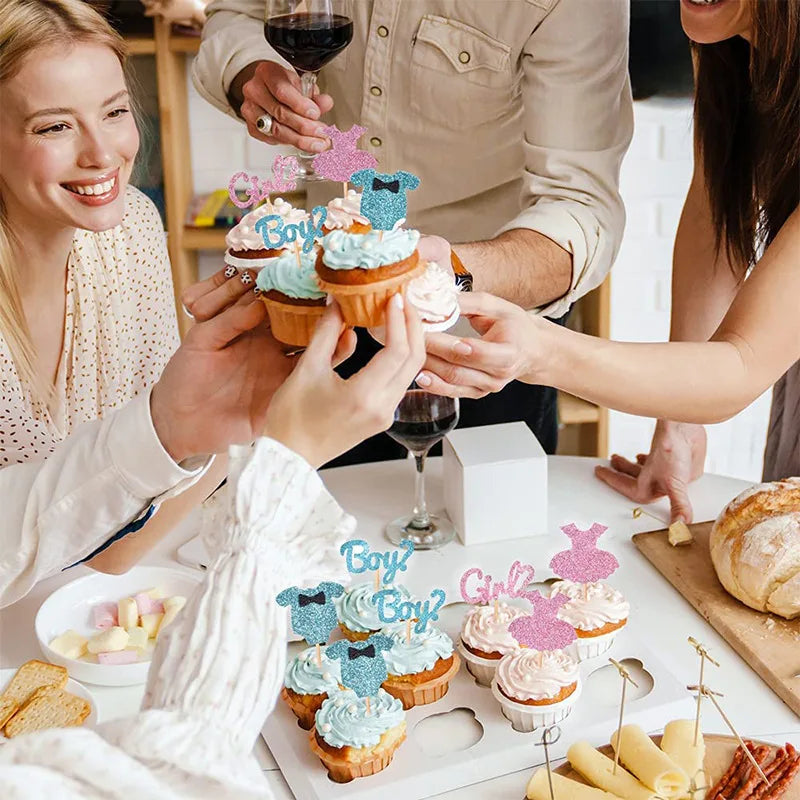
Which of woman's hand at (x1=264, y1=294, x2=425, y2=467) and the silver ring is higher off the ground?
the silver ring

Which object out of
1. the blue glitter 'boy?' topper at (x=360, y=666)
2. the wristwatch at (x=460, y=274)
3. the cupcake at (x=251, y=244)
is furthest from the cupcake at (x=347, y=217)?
the blue glitter 'boy?' topper at (x=360, y=666)

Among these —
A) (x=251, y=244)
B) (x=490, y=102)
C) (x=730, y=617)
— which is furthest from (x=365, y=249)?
(x=490, y=102)

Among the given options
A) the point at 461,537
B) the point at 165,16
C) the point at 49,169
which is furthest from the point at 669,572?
the point at 165,16

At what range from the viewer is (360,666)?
49.5 inches

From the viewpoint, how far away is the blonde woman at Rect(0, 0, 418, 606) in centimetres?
144

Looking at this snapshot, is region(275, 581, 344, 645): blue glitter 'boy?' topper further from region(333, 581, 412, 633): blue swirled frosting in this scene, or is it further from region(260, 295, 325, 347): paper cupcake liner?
region(260, 295, 325, 347): paper cupcake liner

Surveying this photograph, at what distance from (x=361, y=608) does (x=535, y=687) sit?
0.88 ft

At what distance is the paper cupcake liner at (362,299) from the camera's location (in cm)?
120

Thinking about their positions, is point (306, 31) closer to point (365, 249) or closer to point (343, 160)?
point (343, 160)

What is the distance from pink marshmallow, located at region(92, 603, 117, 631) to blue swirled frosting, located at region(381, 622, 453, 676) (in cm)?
37

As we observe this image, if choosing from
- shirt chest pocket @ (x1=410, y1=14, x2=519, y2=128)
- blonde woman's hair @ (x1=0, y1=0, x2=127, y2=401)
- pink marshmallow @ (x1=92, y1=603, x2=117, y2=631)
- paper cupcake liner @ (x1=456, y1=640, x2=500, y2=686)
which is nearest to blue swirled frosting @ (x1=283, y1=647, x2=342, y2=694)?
paper cupcake liner @ (x1=456, y1=640, x2=500, y2=686)

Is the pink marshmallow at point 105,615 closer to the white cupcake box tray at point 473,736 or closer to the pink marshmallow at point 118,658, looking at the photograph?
the pink marshmallow at point 118,658

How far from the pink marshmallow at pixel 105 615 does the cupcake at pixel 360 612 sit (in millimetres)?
305

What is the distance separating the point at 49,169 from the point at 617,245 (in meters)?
1.05
